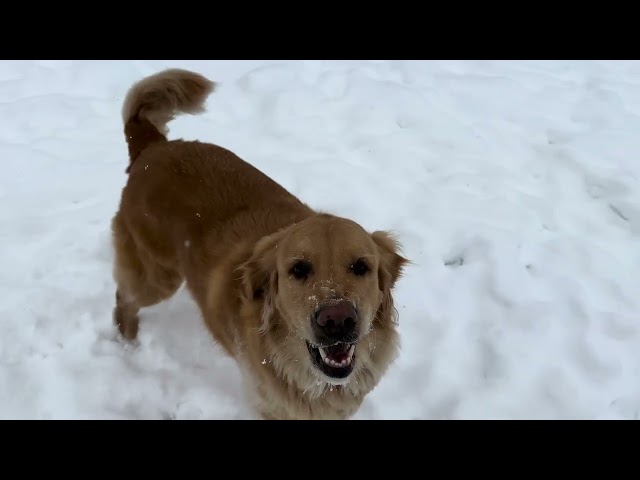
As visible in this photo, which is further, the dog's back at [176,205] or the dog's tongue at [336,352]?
the dog's back at [176,205]

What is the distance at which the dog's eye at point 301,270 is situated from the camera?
257cm

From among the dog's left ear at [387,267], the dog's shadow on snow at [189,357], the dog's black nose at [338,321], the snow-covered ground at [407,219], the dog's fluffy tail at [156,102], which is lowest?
the dog's shadow on snow at [189,357]

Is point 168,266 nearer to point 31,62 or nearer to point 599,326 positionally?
point 599,326

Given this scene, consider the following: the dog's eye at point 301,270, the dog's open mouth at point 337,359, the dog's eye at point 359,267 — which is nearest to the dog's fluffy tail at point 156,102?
the dog's eye at point 301,270

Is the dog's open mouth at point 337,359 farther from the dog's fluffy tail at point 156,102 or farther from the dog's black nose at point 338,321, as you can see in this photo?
the dog's fluffy tail at point 156,102

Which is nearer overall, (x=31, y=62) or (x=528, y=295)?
(x=528, y=295)

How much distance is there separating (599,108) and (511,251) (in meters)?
2.56

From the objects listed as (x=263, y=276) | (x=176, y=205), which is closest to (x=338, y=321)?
(x=263, y=276)

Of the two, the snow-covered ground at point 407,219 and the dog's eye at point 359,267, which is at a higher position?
the dog's eye at point 359,267

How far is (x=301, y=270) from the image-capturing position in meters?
2.58

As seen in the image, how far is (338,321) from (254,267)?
658 mm

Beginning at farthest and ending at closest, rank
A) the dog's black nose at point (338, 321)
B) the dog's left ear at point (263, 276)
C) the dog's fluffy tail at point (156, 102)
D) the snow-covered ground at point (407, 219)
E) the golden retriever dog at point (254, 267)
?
the dog's fluffy tail at point (156, 102), the snow-covered ground at point (407, 219), the dog's left ear at point (263, 276), the golden retriever dog at point (254, 267), the dog's black nose at point (338, 321)

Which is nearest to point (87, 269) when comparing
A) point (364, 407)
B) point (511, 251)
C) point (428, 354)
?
point (364, 407)

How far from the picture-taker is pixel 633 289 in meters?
3.95
